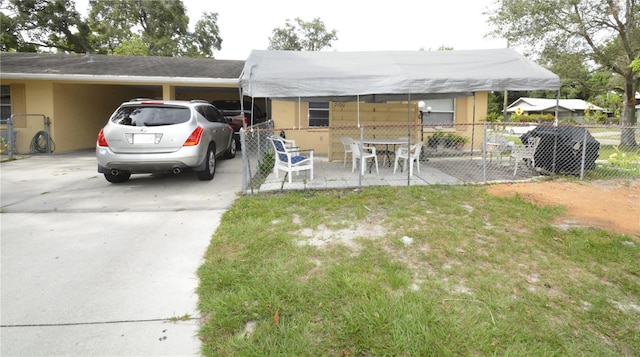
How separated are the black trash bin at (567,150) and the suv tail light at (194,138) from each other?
734 cm

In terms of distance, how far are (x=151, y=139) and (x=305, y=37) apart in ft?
137

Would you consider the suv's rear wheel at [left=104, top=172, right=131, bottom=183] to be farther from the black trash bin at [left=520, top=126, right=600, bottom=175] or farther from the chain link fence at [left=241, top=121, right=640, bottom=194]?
the black trash bin at [left=520, top=126, right=600, bottom=175]

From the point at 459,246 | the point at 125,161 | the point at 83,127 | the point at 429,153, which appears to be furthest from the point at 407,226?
the point at 83,127

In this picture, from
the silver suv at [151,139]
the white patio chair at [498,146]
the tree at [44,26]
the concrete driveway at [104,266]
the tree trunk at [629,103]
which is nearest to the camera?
the concrete driveway at [104,266]

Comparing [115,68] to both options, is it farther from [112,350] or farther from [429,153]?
[112,350]

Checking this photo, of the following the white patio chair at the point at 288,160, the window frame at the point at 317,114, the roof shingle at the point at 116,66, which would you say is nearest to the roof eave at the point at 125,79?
the roof shingle at the point at 116,66

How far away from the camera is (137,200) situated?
20.5 ft

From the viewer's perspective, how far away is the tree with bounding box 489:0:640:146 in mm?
14805

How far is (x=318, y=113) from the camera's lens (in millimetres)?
12648

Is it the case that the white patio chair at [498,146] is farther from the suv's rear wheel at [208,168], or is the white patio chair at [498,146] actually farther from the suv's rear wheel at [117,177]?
the suv's rear wheel at [117,177]

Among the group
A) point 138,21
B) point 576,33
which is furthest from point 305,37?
point 576,33

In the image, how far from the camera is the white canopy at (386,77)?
22.6 feet

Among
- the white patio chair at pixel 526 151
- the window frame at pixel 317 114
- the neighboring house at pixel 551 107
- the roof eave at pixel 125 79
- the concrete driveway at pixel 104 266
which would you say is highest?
the neighboring house at pixel 551 107

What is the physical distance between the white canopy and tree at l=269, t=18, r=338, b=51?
3810 centimetres
